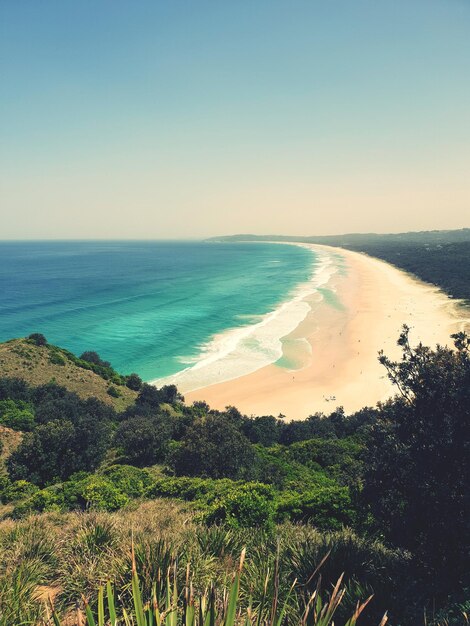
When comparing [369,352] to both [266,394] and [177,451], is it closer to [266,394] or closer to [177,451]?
[266,394]

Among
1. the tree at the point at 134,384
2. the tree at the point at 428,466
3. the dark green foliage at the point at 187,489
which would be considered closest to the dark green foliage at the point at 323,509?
the tree at the point at 428,466

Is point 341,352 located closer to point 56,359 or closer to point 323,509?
point 56,359

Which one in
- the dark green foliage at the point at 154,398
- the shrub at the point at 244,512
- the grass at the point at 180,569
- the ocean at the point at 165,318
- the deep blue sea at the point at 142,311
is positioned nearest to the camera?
the grass at the point at 180,569

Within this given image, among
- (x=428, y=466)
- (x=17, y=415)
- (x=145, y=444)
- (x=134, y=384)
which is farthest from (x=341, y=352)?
(x=428, y=466)

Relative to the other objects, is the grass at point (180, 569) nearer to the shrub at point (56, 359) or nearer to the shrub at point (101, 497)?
the shrub at point (101, 497)

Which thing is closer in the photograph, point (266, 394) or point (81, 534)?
point (81, 534)

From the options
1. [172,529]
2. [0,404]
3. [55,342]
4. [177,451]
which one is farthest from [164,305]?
[172,529]

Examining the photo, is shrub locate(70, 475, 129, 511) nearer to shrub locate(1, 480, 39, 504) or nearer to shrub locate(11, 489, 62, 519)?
shrub locate(11, 489, 62, 519)
